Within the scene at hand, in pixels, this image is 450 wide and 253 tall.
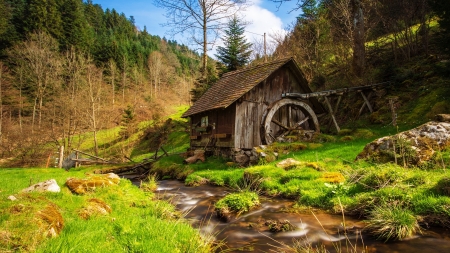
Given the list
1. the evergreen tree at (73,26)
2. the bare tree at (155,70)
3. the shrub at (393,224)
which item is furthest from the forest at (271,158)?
the bare tree at (155,70)

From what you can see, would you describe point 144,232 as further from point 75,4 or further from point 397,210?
point 75,4

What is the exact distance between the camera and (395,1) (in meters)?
18.1

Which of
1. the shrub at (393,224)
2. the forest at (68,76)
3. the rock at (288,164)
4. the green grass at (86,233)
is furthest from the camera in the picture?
the forest at (68,76)

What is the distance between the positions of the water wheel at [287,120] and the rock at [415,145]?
5.66m

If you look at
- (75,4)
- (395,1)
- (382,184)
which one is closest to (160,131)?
Answer: (395,1)

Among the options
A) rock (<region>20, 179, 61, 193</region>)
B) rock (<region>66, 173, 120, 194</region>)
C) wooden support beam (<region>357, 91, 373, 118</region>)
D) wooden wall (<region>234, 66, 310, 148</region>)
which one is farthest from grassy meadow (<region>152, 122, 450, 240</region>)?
wooden support beam (<region>357, 91, 373, 118</region>)

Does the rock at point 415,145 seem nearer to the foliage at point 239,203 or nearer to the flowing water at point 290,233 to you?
the flowing water at point 290,233

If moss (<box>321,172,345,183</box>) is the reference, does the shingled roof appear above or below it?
above

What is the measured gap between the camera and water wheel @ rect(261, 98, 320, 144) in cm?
1384

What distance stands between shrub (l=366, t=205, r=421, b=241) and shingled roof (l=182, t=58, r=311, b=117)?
8.50 meters

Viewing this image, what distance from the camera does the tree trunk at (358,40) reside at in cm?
1641

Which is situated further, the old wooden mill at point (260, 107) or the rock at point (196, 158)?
the rock at point (196, 158)

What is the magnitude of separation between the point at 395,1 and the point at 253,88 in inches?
509

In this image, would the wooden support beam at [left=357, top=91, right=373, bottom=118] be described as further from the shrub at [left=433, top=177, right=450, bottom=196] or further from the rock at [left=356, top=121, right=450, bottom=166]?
the shrub at [left=433, top=177, right=450, bottom=196]
